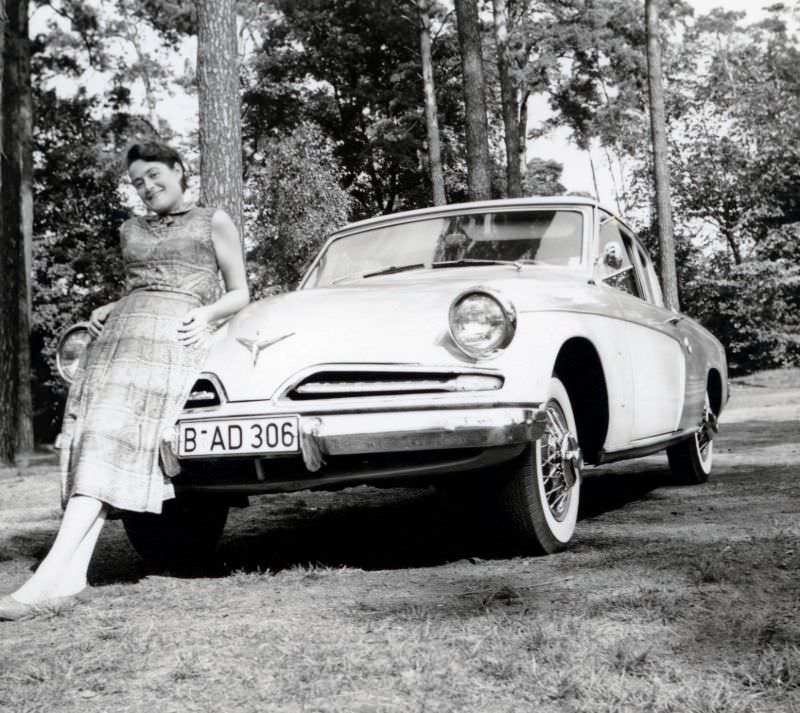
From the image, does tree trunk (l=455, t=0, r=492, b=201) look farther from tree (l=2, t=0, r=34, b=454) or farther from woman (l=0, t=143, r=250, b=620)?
woman (l=0, t=143, r=250, b=620)

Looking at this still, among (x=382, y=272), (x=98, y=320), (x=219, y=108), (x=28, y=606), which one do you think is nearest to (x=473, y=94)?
(x=219, y=108)

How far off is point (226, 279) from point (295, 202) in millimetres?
26046

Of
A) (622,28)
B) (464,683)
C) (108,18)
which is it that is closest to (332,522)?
(464,683)

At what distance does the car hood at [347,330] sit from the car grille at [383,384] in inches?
1.9

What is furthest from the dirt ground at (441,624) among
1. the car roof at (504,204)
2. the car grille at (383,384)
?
the car roof at (504,204)

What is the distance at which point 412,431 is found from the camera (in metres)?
3.58

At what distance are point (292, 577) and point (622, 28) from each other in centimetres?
3134

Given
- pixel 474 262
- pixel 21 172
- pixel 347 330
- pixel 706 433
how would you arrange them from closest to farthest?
pixel 347 330 < pixel 474 262 < pixel 706 433 < pixel 21 172

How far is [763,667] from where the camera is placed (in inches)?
95.3

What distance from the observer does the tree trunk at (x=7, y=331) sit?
13.7m

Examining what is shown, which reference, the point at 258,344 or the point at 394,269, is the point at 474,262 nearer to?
the point at 394,269

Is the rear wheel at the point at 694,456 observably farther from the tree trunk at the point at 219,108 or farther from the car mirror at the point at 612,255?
the tree trunk at the point at 219,108

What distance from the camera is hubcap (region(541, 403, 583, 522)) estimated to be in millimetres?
4047

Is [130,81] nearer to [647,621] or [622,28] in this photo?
[622,28]
